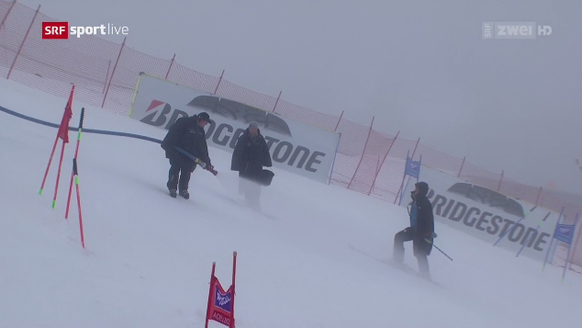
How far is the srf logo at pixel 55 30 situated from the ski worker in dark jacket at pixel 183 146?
425 inches

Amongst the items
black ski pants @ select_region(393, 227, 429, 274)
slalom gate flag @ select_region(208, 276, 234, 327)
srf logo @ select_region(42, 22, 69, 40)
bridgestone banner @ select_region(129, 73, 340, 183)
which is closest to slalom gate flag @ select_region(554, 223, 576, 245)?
bridgestone banner @ select_region(129, 73, 340, 183)

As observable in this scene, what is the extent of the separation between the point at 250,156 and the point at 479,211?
9608mm

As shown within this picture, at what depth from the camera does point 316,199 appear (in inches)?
527

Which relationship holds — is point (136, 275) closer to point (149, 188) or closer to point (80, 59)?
point (149, 188)

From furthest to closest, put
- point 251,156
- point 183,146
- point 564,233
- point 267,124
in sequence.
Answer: point 267,124, point 564,233, point 251,156, point 183,146

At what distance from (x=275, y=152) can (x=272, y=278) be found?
1059cm

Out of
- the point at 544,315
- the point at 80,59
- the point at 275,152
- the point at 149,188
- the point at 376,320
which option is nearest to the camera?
the point at 376,320

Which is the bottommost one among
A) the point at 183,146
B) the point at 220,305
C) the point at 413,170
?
the point at 220,305

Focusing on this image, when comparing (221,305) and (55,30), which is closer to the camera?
(221,305)

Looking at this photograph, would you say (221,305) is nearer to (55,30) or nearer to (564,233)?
(564,233)

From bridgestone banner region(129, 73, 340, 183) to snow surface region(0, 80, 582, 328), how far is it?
10.6 ft

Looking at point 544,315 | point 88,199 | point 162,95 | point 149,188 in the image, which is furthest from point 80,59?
point 544,315

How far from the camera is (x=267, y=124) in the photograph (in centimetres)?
1612

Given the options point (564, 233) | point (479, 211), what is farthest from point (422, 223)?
point (479, 211)
